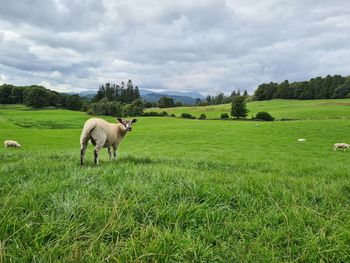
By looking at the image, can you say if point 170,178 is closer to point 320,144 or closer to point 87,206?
point 87,206

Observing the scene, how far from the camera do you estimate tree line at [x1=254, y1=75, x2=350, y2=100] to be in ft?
394

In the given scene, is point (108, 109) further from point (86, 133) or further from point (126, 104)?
point (86, 133)

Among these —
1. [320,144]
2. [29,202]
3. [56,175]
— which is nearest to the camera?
[29,202]

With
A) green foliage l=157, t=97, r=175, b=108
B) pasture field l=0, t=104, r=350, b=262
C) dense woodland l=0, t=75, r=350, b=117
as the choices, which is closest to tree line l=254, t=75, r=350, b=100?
dense woodland l=0, t=75, r=350, b=117

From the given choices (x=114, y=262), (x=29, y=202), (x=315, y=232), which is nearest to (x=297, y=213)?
(x=315, y=232)

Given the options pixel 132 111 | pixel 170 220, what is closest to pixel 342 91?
pixel 132 111

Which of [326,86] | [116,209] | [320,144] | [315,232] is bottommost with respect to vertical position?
[320,144]

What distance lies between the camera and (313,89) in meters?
128

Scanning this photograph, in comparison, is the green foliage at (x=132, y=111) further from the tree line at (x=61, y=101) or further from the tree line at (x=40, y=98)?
the tree line at (x=40, y=98)

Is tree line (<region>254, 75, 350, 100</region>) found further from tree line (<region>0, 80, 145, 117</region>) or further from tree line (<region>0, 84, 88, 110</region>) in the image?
tree line (<region>0, 84, 88, 110</region>)

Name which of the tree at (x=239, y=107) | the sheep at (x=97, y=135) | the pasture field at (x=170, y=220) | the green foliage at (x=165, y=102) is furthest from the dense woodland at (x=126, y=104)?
the pasture field at (x=170, y=220)

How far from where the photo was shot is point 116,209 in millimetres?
3184

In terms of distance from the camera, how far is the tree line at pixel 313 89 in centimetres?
12014

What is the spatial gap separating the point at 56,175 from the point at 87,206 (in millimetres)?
2096
